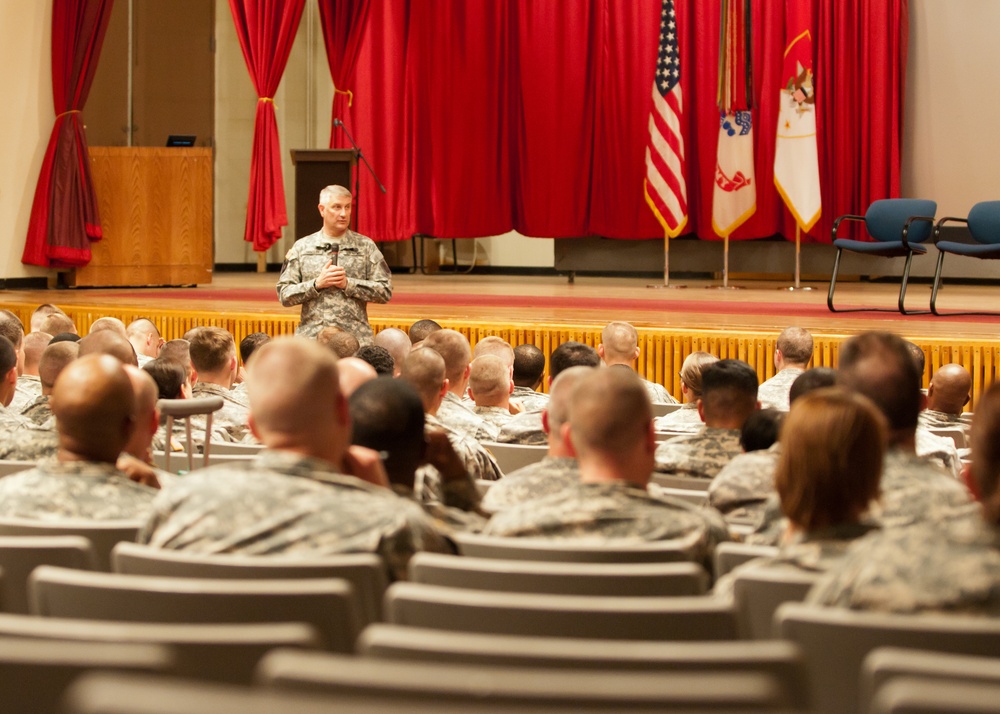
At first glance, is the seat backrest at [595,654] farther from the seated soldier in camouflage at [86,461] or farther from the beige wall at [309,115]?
the beige wall at [309,115]

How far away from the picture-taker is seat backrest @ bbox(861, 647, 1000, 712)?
4.03 ft

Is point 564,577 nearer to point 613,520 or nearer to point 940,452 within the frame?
point 613,520

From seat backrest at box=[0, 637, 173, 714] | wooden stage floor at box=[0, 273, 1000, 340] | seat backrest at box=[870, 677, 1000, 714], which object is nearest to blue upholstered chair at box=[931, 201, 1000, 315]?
wooden stage floor at box=[0, 273, 1000, 340]

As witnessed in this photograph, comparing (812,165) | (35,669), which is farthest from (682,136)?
(35,669)

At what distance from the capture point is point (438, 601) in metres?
1.63

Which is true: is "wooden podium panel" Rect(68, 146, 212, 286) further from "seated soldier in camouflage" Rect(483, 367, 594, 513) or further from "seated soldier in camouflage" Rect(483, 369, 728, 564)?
"seated soldier in camouflage" Rect(483, 369, 728, 564)

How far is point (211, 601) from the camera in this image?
→ 1.65m

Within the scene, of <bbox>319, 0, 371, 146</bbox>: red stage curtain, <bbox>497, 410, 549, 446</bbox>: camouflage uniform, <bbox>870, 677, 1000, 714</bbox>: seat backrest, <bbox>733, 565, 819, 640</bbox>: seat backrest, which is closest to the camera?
<bbox>870, 677, 1000, 714</bbox>: seat backrest

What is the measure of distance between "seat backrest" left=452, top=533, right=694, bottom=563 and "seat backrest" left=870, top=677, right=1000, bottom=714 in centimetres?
82

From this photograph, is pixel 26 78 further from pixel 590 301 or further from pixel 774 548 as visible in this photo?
pixel 774 548

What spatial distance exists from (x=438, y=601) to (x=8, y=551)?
77 cm

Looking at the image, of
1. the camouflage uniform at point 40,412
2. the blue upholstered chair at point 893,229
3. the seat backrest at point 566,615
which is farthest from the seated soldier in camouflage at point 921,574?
the blue upholstered chair at point 893,229

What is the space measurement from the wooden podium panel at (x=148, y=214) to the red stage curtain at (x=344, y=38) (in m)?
1.52

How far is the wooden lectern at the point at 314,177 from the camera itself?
941cm
